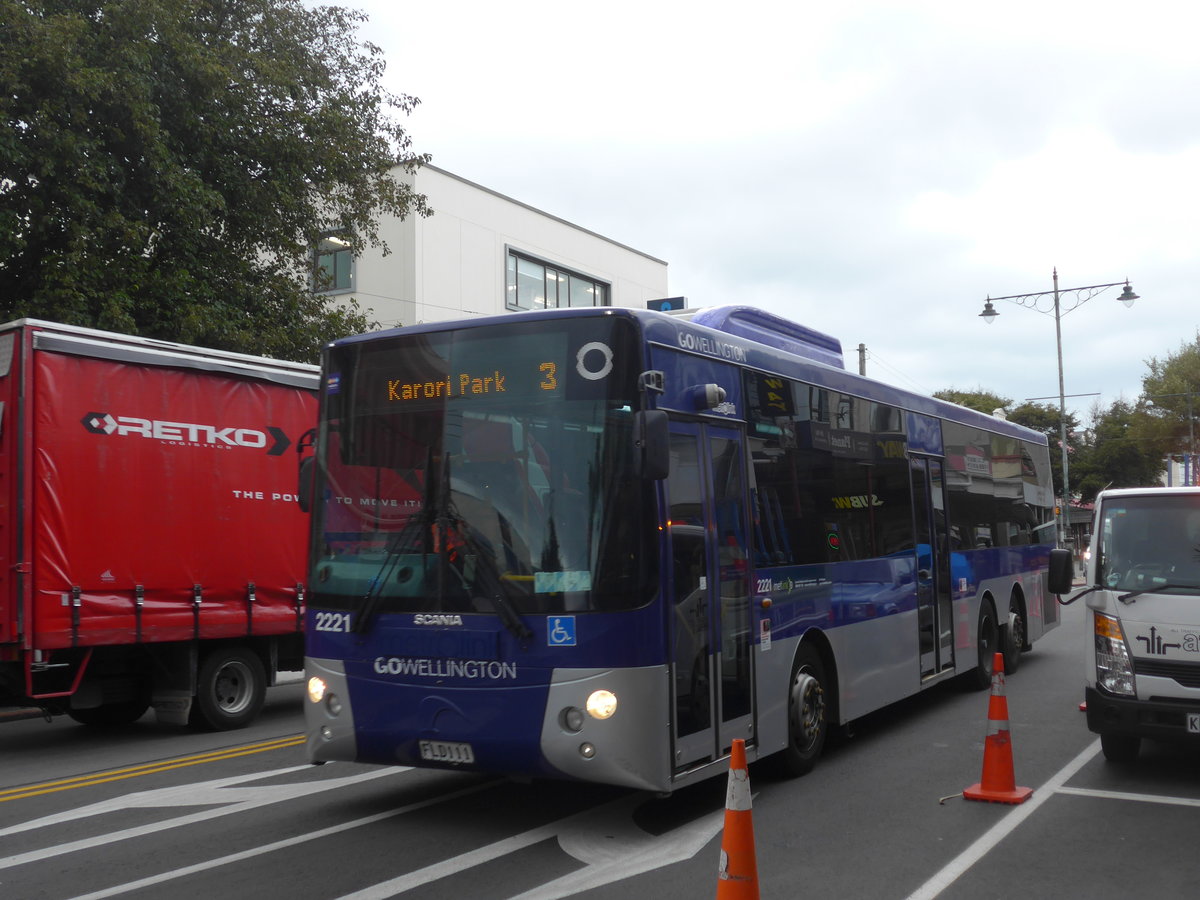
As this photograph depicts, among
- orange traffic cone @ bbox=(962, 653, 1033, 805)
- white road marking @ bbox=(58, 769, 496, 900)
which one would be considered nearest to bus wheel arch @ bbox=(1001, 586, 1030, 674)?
orange traffic cone @ bbox=(962, 653, 1033, 805)

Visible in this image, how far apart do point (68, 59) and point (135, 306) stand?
10.9ft

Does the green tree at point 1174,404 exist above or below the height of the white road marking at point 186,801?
above

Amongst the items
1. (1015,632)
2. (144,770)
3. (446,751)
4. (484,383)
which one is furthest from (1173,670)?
(144,770)

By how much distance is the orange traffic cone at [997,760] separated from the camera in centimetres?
761

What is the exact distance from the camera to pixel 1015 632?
583 inches

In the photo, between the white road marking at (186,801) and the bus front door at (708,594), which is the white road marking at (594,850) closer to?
the bus front door at (708,594)

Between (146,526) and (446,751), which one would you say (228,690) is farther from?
(446,751)

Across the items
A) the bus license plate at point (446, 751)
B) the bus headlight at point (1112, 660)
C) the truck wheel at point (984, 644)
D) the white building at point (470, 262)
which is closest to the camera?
the bus license plate at point (446, 751)

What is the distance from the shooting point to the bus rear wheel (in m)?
8.35

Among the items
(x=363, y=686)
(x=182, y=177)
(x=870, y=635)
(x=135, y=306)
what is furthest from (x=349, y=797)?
(x=182, y=177)

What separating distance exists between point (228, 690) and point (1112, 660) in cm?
843

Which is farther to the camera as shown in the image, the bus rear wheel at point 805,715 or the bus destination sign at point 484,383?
the bus rear wheel at point 805,715

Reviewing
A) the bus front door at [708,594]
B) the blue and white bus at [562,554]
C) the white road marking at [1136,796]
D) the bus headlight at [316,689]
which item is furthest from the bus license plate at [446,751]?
the white road marking at [1136,796]

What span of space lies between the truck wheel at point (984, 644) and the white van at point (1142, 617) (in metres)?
4.35
